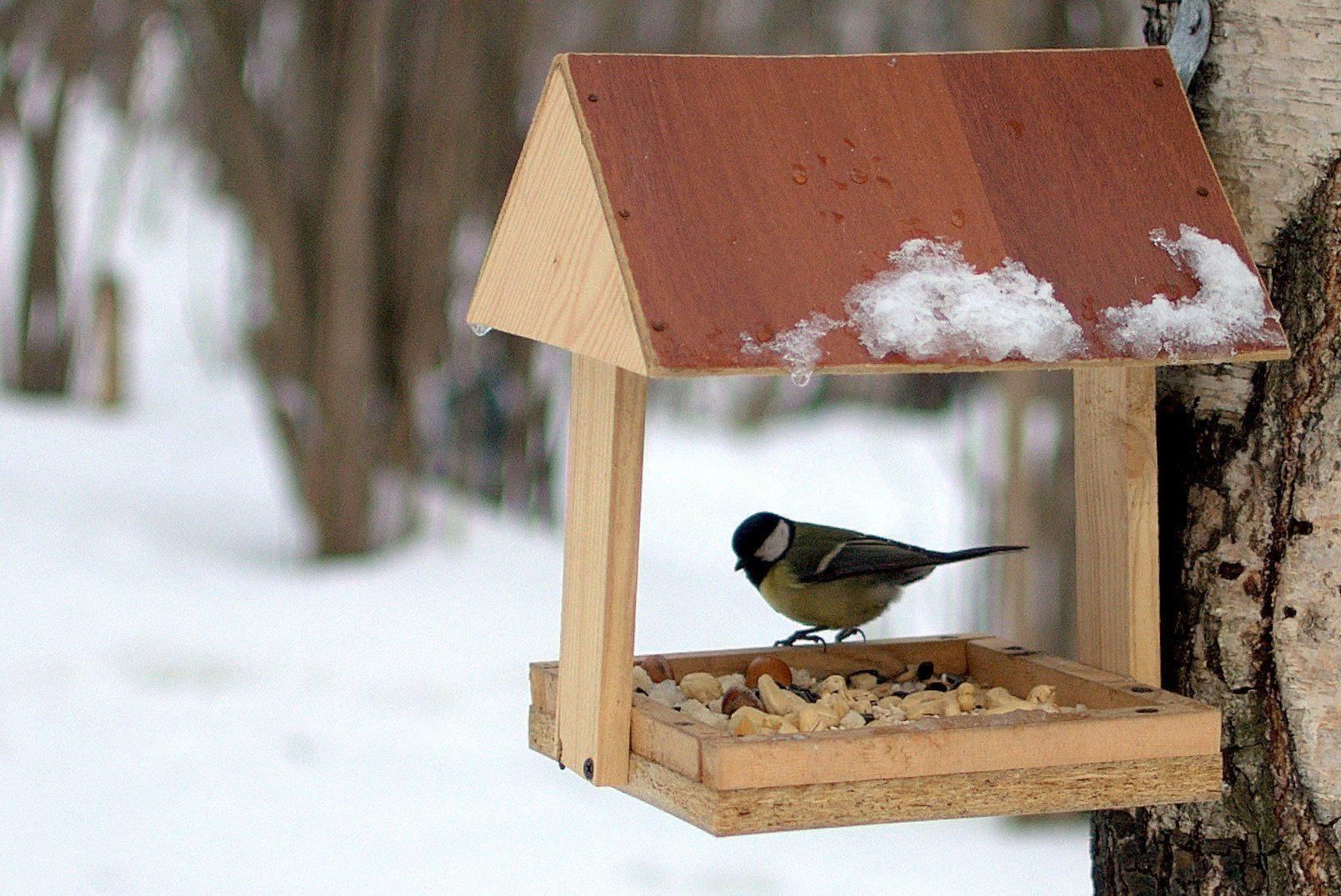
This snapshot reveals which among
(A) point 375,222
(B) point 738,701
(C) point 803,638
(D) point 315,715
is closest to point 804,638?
(C) point 803,638

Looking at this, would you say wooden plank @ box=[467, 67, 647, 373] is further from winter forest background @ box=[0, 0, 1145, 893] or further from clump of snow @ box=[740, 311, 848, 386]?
winter forest background @ box=[0, 0, 1145, 893]

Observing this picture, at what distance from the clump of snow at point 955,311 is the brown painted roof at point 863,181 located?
16 millimetres

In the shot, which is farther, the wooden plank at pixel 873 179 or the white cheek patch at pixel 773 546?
the white cheek patch at pixel 773 546

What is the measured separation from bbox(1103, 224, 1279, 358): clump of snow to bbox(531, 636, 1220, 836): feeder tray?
1.34 feet

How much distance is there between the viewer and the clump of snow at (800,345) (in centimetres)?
175

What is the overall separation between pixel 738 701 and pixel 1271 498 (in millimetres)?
674

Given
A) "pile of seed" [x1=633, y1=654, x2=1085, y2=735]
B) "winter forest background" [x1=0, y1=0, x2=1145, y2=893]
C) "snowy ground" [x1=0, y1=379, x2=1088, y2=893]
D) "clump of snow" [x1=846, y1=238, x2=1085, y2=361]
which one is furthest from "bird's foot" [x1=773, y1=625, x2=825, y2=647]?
"snowy ground" [x1=0, y1=379, x2=1088, y2=893]

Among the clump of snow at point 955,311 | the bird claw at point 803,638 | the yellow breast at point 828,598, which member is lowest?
the bird claw at point 803,638

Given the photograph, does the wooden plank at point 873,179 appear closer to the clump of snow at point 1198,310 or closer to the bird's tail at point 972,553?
the clump of snow at point 1198,310

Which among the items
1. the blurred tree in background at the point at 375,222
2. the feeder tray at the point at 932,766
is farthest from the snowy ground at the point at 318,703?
the feeder tray at the point at 932,766

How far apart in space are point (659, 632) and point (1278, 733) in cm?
475

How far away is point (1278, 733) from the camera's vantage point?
211 centimetres

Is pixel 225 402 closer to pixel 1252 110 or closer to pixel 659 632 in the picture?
pixel 659 632

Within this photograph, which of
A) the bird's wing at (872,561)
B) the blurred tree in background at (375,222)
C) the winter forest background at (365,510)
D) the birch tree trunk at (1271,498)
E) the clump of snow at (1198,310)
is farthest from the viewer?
the blurred tree in background at (375,222)
